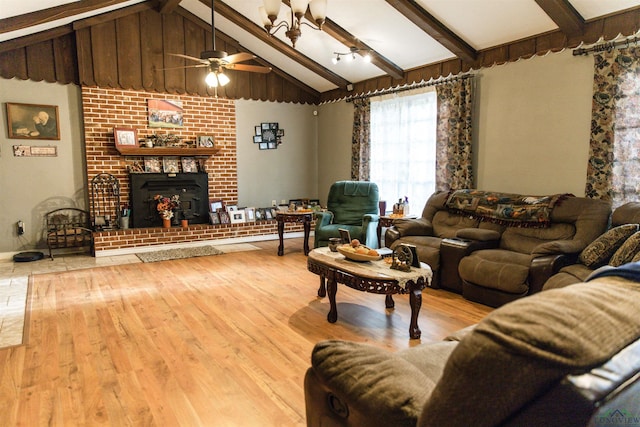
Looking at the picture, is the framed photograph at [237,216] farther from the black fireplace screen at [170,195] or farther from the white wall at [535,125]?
the white wall at [535,125]

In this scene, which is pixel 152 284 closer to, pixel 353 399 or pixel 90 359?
pixel 90 359

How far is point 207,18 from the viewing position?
630cm

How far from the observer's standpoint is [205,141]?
262 inches

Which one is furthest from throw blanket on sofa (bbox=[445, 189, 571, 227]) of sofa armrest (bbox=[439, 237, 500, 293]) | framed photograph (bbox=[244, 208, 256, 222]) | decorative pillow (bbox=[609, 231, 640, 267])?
framed photograph (bbox=[244, 208, 256, 222])

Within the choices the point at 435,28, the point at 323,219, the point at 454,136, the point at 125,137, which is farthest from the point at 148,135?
the point at 454,136

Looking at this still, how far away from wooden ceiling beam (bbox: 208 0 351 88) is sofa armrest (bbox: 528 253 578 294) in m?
4.60

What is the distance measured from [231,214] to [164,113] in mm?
1872

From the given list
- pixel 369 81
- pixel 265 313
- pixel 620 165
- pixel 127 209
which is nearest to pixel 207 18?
pixel 369 81

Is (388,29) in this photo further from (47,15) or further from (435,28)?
(47,15)

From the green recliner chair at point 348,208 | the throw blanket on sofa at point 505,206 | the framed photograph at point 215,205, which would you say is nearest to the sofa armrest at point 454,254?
the throw blanket on sofa at point 505,206

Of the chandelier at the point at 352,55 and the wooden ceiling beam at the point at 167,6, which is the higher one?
the wooden ceiling beam at the point at 167,6

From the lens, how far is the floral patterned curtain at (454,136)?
491cm

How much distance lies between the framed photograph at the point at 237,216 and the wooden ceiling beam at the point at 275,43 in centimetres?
262

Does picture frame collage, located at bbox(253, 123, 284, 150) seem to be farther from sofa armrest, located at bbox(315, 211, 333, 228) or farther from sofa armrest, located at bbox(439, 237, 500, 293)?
sofa armrest, located at bbox(439, 237, 500, 293)
